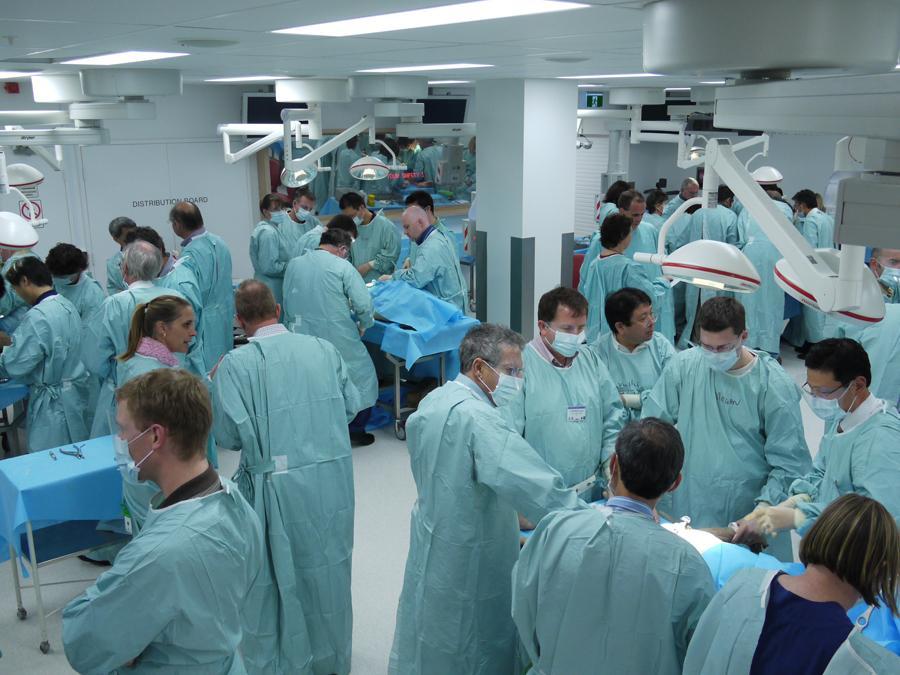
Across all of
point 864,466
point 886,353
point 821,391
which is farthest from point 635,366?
point 886,353

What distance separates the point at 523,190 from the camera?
6.09 metres

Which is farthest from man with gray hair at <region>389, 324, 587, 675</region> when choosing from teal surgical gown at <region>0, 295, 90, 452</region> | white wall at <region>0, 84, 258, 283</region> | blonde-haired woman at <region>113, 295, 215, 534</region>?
white wall at <region>0, 84, 258, 283</region>

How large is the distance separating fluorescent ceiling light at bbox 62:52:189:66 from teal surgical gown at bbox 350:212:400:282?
3.26 metres

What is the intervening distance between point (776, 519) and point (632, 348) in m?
1.27

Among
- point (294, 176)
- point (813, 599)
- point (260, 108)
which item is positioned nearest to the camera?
point (813, 599)

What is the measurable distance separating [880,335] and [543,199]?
2.74m

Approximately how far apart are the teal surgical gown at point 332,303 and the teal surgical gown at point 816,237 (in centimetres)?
452

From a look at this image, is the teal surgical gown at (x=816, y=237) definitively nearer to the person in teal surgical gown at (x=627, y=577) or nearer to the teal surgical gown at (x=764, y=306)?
the teal surgical gown at (x=764, y=306)

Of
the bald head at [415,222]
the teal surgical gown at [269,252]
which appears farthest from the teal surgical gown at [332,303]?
the teal surgical gown at [269,252]

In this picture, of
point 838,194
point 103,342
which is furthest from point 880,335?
point 103,342

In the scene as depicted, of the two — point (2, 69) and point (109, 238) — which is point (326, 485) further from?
point (109, 238)

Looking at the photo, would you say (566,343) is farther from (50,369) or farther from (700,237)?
(700,237)

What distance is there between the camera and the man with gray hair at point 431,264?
6.30 metres

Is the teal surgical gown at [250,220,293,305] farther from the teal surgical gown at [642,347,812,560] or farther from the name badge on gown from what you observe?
the teal surgical gown at [642,347,812,560]
